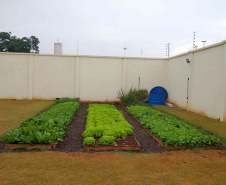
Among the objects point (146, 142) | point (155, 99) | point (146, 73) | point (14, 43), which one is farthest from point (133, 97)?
point (14, 43)

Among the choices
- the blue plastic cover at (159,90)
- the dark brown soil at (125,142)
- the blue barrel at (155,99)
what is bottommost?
the dark brown soil at (125,142)

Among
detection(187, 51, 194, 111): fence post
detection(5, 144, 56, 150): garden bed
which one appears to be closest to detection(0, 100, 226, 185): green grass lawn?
detection(5, 144, 56, 150): garden bed

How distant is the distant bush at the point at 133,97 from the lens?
A: 12.1 m

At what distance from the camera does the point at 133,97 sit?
12398mm

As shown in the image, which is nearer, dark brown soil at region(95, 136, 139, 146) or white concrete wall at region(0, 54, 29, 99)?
dark brown soil at region(95, 136, 139, 146)

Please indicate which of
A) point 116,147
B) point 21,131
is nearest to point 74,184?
point 116,147

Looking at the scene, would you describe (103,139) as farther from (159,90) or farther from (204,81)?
(159,90)

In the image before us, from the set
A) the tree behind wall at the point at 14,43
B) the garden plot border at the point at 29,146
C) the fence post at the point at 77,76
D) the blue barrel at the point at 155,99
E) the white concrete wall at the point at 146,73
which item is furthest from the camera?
the tree behind wall at the point at 14,43

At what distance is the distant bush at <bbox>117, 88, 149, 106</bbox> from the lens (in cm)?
1213

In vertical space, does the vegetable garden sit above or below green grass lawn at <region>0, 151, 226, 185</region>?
above

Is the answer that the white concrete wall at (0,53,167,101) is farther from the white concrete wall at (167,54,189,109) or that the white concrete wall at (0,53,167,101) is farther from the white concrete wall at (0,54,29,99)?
the white concrete wall at (167,54,189,109)

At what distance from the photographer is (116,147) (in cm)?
501

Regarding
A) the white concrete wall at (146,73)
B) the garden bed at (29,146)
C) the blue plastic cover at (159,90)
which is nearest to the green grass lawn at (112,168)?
the garden bed at (29,146)

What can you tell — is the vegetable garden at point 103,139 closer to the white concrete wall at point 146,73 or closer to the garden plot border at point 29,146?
the garden plot border at point 29,146
